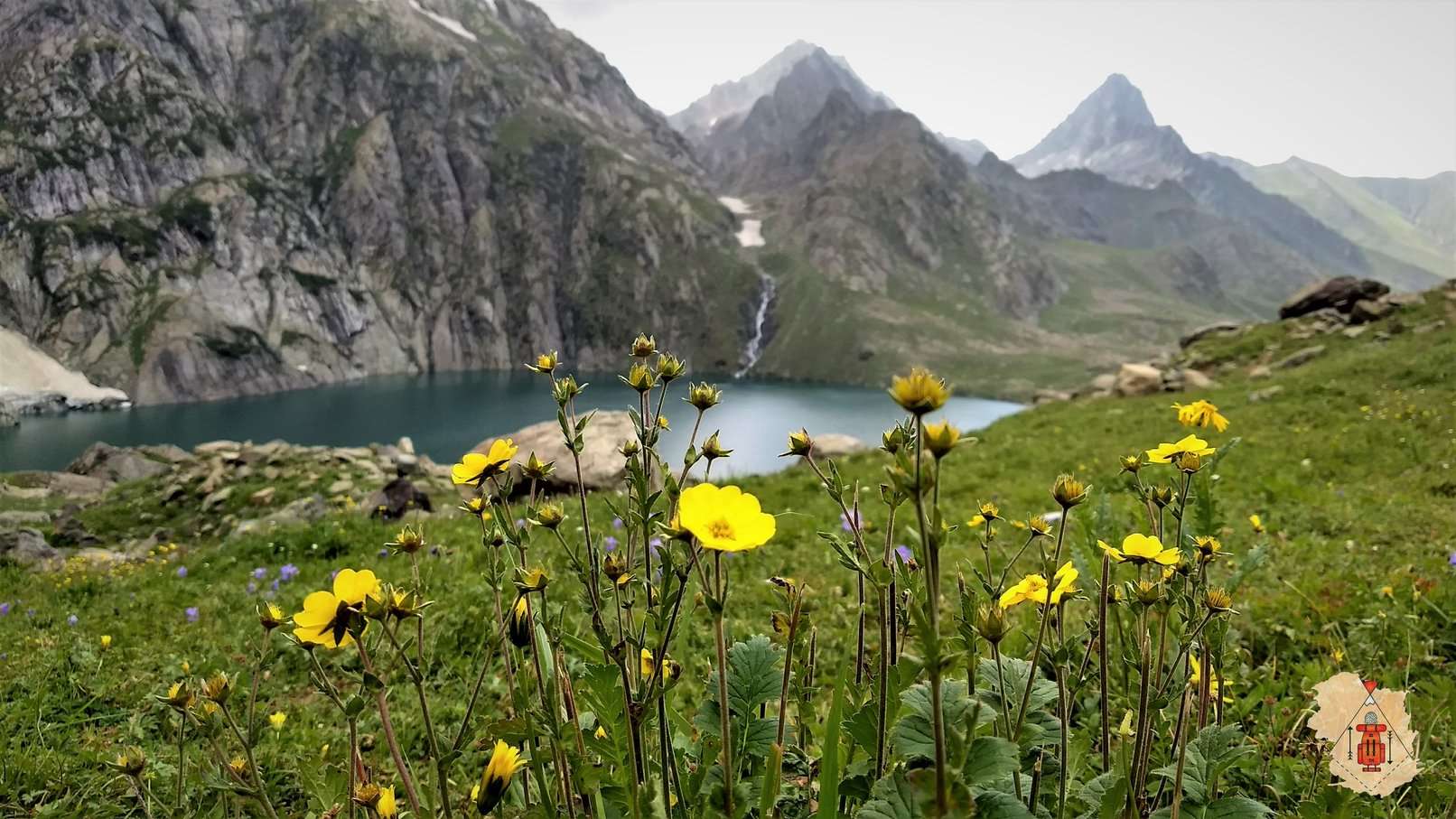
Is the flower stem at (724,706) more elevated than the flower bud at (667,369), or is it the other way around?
the flower bud at (667,369)

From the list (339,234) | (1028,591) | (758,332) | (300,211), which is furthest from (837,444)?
(339,234)

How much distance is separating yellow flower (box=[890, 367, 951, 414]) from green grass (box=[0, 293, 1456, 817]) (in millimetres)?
266

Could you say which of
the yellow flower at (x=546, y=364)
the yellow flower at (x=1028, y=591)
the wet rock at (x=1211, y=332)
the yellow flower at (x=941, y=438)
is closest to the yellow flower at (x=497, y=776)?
the yellow flower at (x=546, y=364)

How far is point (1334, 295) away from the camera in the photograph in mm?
26891

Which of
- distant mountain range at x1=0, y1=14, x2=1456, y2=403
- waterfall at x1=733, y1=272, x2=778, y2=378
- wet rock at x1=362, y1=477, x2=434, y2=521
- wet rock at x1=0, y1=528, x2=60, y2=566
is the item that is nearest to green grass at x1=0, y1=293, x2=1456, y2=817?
wet rock at x1=362, y1=477, x2=434, y2=521

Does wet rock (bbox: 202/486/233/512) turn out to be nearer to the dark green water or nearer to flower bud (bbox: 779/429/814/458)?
flower bud (bbox: 779/429/814/458)

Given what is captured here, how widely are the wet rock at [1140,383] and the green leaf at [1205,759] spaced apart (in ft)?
73.6

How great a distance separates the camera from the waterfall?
18216 cm

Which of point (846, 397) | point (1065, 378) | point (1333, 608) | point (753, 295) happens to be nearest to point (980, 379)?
point (1065, 378)

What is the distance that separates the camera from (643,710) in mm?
1471

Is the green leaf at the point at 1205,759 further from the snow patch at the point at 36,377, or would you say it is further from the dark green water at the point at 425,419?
the snow patch at the point at 36,377

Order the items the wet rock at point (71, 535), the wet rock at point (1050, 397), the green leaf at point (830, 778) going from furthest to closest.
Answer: the wet rock at point (1050, 397) < the wet rock at point (71, 535) < the green leaf at point (830, 778)

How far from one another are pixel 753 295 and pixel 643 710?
19902 centimetres

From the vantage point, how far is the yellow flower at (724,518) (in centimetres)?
138
